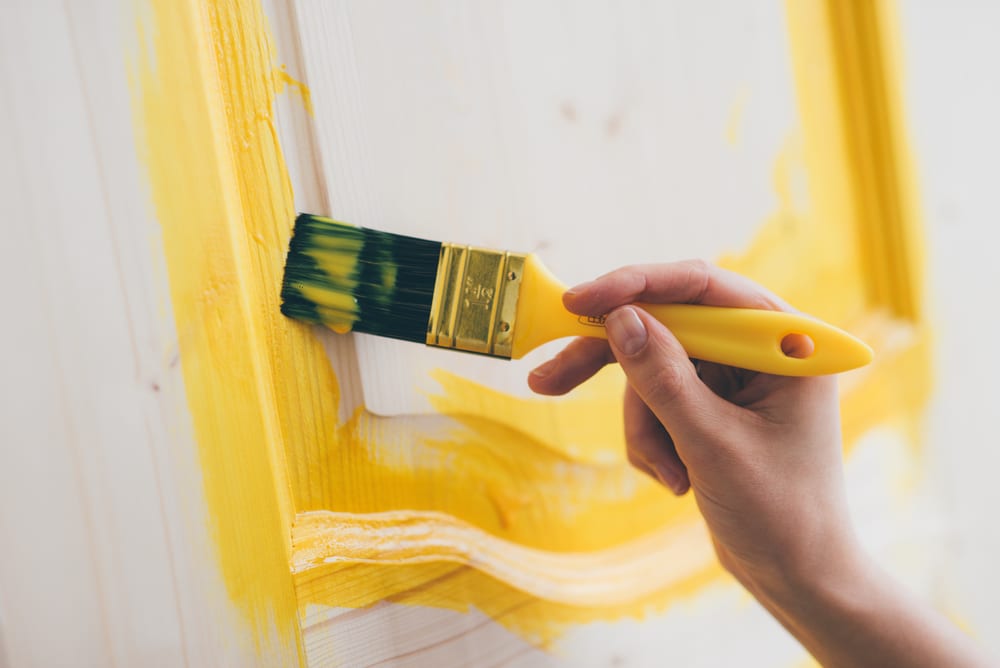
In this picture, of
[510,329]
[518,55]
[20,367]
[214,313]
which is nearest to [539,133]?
[518,55]

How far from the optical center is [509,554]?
0.63 m

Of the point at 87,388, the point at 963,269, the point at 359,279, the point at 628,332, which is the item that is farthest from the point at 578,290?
the point at 963,269

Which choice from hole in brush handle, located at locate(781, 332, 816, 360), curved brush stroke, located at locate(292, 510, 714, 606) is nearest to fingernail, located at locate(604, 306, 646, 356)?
hole in brush handle, located at locate(781, 332, 816, 360)

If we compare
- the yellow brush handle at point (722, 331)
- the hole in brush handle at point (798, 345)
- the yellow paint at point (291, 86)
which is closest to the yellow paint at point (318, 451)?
the yellow paint at point (291, 86)

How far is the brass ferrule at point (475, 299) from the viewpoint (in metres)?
0.52

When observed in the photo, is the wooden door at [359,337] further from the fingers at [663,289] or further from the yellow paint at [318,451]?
the fingers at [663,289]

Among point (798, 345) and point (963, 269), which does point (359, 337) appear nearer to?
point (798, 345)

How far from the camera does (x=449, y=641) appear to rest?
1.91 feet

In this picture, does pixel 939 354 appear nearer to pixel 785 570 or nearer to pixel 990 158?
pixel 990 158

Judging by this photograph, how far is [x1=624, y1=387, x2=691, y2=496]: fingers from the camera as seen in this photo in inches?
24.2

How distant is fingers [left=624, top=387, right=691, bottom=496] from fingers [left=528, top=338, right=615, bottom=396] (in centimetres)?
6

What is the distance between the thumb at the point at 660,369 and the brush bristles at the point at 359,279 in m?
0.13

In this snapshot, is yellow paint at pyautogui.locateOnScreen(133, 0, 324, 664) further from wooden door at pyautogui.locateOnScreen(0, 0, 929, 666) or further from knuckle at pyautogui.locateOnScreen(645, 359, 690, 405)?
knuckle at pyautogui.locateOnScreen(645, 359, 690, 405)

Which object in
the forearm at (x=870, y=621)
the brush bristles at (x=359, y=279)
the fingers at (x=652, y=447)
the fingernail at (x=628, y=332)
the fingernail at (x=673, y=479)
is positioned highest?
Result: the brush bristles at (x=359, y=279)
